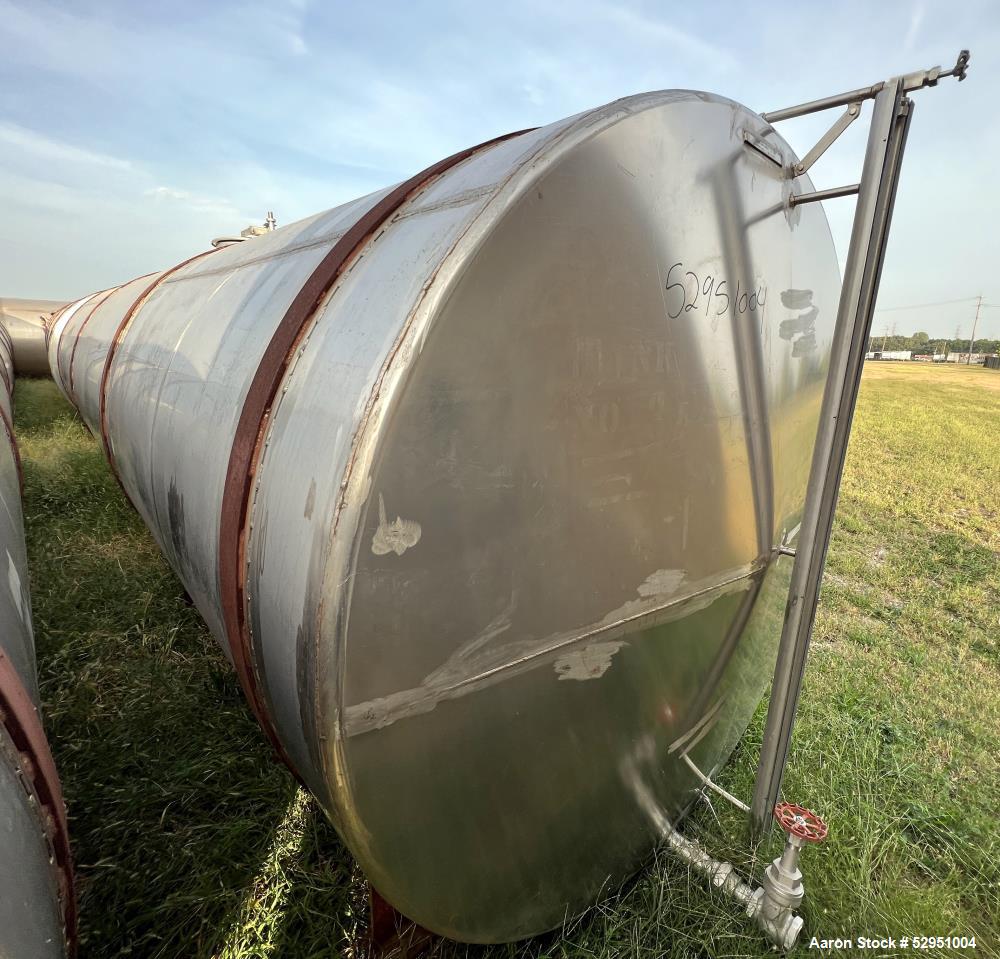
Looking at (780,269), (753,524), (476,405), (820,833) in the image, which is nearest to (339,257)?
(476,405)

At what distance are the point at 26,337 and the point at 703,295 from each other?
18102mm

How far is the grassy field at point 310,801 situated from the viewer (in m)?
2.00

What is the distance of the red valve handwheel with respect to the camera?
176 centimetres

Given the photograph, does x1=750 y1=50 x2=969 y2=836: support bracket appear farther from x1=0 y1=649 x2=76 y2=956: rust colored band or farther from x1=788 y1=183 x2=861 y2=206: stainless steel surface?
x1=0 y1=649 x2=76 y2=956: rust colored band

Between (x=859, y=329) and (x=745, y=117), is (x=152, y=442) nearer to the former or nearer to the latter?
(x=745, y=117)

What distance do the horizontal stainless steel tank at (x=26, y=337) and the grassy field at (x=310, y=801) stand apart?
Result: 12.6 metres

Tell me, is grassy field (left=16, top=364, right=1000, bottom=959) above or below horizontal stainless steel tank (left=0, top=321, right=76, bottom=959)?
below

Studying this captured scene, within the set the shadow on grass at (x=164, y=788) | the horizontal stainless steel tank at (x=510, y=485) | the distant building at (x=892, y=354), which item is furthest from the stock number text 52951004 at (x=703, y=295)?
the distant building at (x=892, y=354)

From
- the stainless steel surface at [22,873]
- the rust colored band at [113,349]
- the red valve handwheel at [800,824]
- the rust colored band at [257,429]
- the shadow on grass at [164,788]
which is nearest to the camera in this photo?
the stainless steel surface at [22,873]

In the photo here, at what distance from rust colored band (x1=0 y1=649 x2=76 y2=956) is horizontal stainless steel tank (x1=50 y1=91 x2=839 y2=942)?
0.41 meters

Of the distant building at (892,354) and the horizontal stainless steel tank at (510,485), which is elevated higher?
the horizontal stainless steel tank at (510,485)

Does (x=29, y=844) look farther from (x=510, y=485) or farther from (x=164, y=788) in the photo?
(x=164, y=788)

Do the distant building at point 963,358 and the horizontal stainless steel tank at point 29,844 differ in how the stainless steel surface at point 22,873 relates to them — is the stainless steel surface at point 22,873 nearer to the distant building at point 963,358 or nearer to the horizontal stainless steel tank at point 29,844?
the horizontal stainless steel tank at point 29,844

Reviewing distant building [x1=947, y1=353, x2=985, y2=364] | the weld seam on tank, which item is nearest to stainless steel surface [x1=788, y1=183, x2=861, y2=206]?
the weld seam on tank
